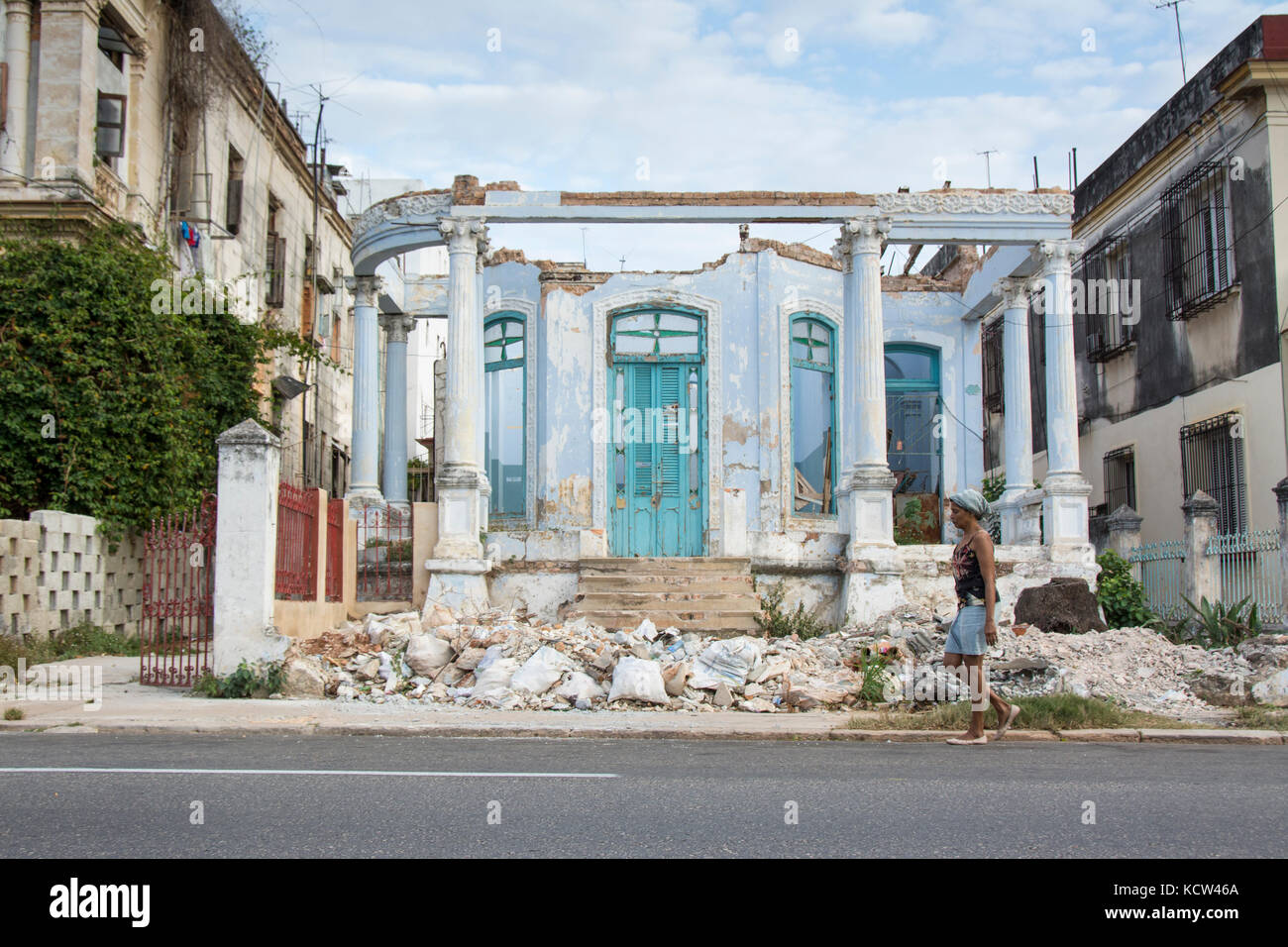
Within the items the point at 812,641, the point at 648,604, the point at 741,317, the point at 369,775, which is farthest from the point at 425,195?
the point at 369,775

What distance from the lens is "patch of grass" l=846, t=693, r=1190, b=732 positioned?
28.7 feet

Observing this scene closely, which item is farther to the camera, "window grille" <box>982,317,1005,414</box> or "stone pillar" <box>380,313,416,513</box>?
"window grille" <box>982,317,1005,414</box>

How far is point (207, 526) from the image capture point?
11008 millimetres

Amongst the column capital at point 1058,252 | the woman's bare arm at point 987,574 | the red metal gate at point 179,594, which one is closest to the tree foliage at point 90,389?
the red metal gate at point 179,594

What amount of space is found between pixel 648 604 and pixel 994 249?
829 cm

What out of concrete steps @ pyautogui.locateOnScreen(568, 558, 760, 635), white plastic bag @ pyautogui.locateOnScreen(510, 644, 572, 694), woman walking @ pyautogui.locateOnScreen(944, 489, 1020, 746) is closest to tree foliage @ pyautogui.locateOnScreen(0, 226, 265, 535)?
concrete steps @ pyautogui.locateOnScreen(568, 558, 760, 635)

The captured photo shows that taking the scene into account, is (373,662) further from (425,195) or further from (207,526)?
(425,195)

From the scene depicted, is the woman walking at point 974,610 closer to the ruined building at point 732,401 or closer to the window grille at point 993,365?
the ruined building at point 732,401

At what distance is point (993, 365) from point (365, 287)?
1317 cm

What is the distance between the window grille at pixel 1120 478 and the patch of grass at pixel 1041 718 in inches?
→ 453

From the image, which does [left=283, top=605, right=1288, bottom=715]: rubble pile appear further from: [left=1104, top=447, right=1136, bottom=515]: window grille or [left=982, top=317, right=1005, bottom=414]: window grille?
[left=982, top=317, right=1005, bottom=414]: window grille

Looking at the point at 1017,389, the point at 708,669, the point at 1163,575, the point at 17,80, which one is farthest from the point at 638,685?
the point at 17,80

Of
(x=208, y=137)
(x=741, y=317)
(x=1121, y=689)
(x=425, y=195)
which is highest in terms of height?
(x=208, y=137)

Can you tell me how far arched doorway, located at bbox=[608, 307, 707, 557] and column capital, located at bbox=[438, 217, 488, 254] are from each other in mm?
3201
